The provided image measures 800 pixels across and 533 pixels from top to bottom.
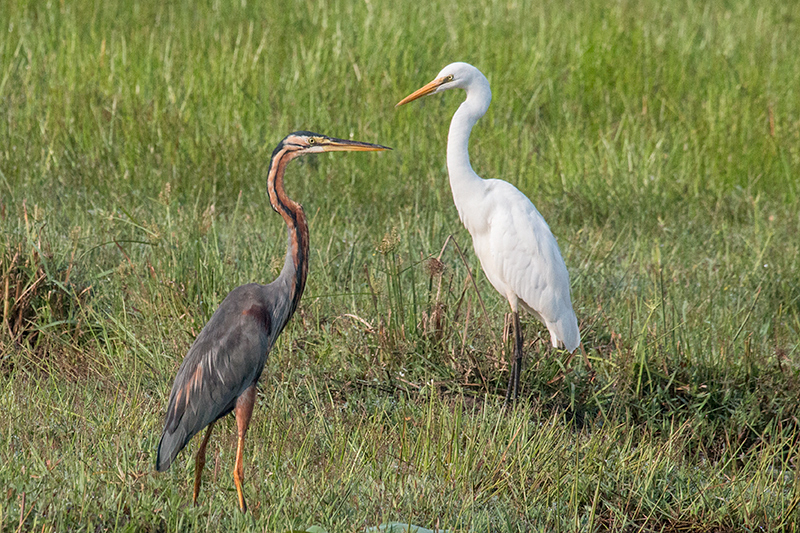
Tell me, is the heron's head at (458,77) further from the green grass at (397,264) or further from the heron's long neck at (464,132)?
the green grass at (397,264)

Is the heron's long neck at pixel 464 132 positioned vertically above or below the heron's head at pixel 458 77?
below

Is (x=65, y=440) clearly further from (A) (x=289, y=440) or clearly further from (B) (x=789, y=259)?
(B) (x=789, y=259)

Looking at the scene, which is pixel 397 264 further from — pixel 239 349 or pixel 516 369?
pixel 239 349

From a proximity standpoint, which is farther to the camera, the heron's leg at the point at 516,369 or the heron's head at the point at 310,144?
the heron's leg at the point at 516,369

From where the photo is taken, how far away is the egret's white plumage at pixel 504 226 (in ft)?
12.7

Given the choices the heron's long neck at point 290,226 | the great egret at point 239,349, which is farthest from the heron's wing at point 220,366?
the heron's long neck at point 290,226

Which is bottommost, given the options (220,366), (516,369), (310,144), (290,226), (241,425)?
(516,369)

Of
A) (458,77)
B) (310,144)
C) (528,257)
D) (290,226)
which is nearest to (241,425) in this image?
(290,226)

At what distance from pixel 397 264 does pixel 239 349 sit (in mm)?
1635

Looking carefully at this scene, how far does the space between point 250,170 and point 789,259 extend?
321 cm

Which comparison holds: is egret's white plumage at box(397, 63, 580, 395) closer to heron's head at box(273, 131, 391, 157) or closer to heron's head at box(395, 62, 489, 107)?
heron's head at box(395, 62, 489, 107)

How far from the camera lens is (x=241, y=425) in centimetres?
267

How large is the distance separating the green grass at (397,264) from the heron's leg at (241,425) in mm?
67

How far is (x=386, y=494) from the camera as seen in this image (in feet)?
8.89
